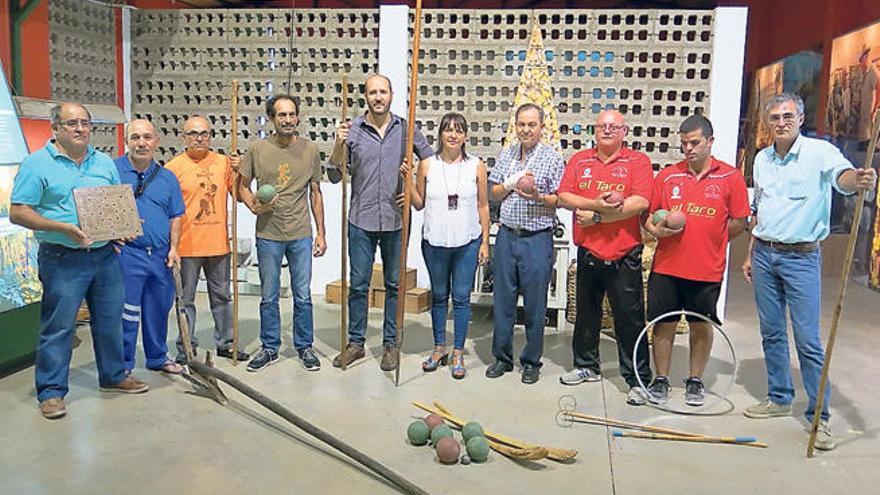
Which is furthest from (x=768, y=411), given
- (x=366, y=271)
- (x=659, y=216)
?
(x=366, y=271)

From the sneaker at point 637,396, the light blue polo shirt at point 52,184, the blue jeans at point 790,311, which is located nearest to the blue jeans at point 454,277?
the sneaker at point 637,396

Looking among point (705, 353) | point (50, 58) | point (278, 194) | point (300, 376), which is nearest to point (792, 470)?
point (705, 353)

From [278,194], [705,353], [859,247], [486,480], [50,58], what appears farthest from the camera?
[859,247]

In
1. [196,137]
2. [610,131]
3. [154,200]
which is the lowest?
[154,200]

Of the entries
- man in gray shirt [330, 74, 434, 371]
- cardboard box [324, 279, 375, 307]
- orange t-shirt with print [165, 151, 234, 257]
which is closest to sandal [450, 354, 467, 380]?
man in gray shirt [330, 74, 434, 371]

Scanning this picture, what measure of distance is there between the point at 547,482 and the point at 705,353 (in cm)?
134

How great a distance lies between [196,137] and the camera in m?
4.16

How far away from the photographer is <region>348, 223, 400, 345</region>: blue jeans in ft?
13.8

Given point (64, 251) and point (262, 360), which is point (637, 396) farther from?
point (64, 251)

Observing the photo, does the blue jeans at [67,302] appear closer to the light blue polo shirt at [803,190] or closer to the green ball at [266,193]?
the green ball at [266,193]

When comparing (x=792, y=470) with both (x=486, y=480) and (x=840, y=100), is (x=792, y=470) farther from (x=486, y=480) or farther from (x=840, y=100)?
(x=840, y=100)

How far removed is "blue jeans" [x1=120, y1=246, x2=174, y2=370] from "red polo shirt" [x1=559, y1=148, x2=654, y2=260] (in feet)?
7.01

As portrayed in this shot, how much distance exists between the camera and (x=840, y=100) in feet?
25.8

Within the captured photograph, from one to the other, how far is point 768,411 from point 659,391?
0.51 metres
